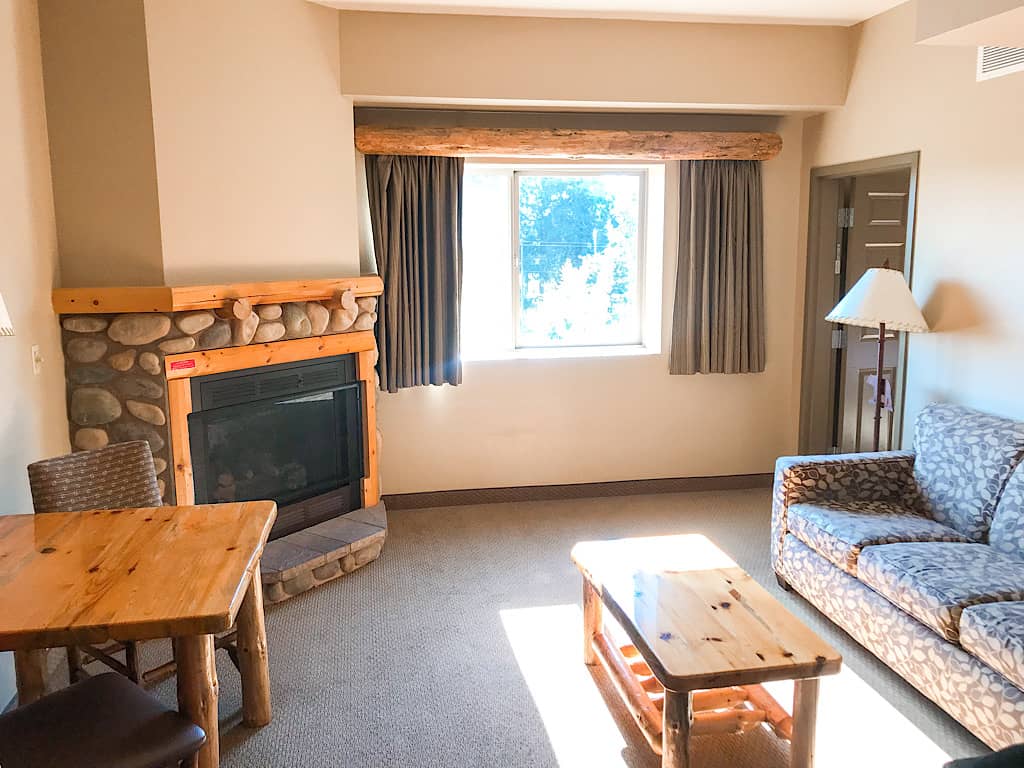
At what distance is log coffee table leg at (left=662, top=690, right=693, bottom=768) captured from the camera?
2.17 meters

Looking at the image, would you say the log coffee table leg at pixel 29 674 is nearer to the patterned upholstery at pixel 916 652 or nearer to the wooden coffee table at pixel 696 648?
the wooden coffee table at pixel 696 648

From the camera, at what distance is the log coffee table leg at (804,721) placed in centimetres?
228

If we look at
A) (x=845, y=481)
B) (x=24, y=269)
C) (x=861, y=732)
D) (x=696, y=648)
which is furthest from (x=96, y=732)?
(x=845, y=481)

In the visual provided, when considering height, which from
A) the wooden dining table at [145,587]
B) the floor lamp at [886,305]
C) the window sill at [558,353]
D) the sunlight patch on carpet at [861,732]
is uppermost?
the floor lamp at [886,305]

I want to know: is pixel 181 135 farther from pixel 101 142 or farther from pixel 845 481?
pixel 845 481

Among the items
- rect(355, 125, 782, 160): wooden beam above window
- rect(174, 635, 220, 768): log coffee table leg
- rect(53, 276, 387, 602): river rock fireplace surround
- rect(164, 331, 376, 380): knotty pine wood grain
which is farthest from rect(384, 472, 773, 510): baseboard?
rect(174, 635, 220, 768): log coffee table leg

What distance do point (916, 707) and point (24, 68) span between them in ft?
13.1

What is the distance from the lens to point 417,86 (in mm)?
4152

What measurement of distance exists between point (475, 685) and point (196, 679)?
47.1 inches

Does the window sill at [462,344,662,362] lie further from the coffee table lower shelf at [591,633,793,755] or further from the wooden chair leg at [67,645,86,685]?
the wooden chair leg at [67,645,86,685]

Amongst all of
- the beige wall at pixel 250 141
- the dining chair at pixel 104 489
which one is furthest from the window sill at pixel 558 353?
the dining chair at pixel 104 489

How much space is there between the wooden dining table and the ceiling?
2.66m

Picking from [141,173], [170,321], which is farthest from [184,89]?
[170,321]

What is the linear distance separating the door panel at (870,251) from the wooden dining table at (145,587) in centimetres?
375
